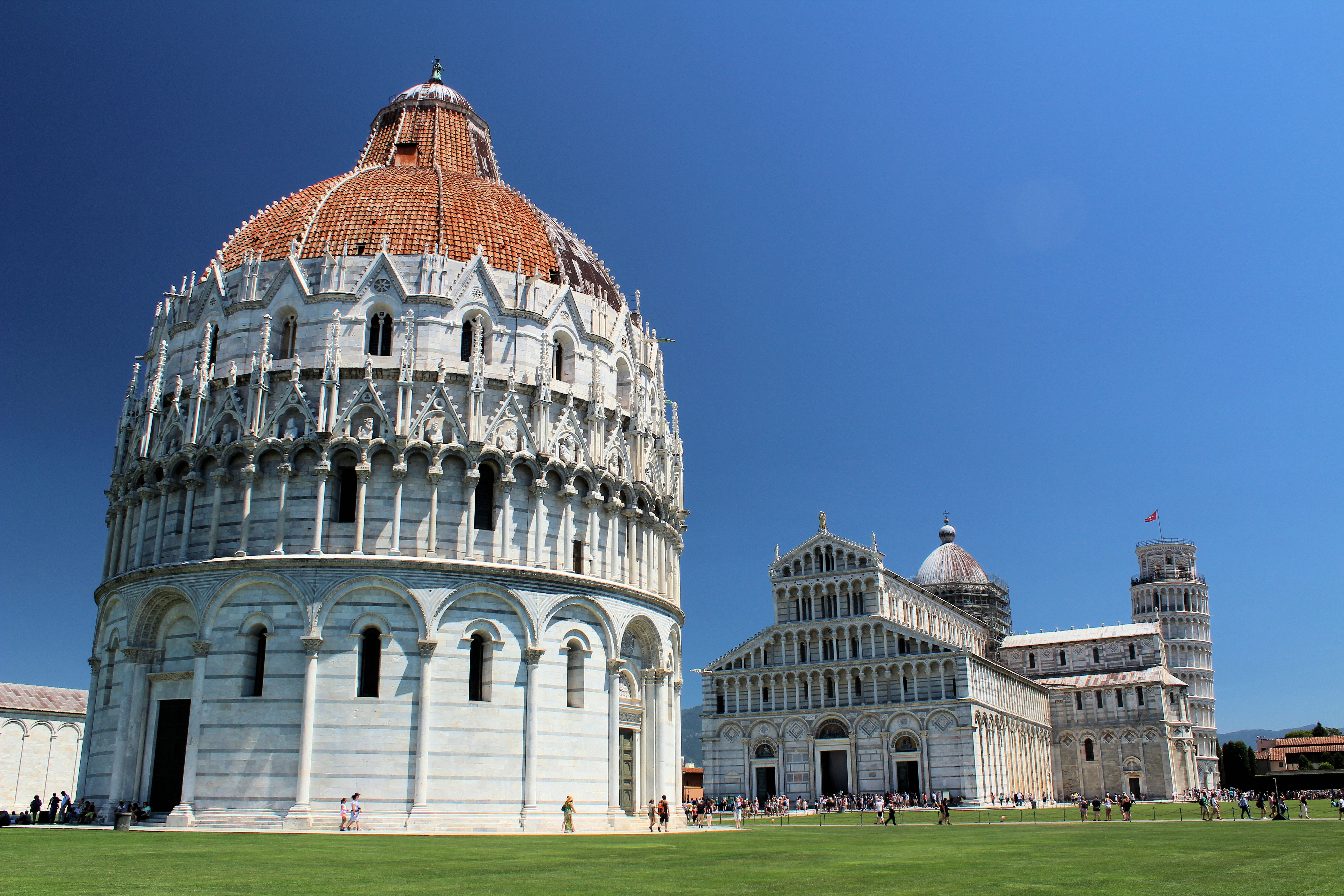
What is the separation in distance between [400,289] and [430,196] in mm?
5633

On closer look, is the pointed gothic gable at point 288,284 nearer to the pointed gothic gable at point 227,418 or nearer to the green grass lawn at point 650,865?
the pointed gothic gable at point 227,418

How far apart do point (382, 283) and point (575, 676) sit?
580 inches

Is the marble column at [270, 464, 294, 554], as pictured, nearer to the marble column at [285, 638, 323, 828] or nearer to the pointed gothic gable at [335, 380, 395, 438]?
the pointed gothic gable at [335, 380, 395, 438]

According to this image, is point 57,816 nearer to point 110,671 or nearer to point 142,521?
point 110,671

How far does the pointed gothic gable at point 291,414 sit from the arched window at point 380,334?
2735 mm

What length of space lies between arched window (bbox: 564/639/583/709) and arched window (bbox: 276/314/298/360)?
13.6m

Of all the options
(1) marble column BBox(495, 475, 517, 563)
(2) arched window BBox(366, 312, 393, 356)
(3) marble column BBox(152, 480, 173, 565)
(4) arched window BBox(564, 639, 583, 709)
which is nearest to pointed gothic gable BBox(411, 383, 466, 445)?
(1) marble column BBox(495, 475, 517, 563)

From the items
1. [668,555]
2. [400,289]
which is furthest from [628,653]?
[400,289]

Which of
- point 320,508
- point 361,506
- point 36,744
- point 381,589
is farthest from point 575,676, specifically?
point 36,744

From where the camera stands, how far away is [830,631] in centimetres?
8256

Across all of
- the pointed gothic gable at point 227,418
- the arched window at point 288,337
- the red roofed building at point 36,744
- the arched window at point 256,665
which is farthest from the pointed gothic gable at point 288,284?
the red roofed building at point 36,744

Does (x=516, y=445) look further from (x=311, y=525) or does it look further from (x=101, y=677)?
(x=101, y=677)

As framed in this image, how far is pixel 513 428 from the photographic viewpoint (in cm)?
3588

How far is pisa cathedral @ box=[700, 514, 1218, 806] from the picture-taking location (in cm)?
7719
